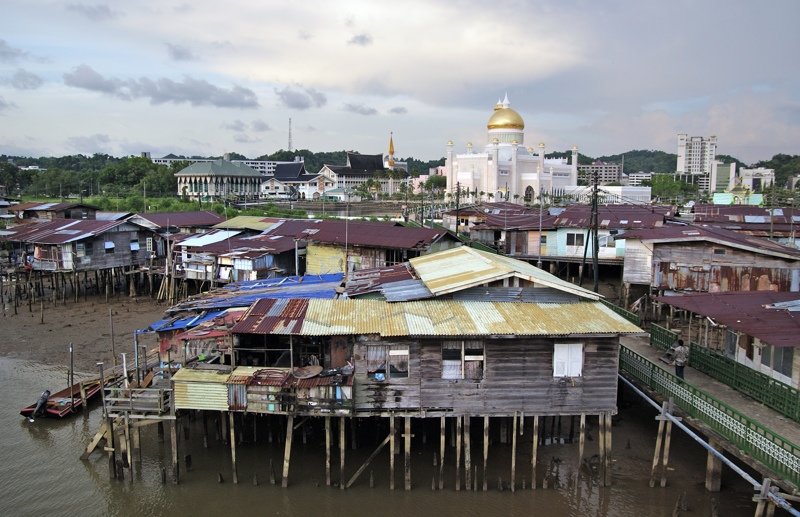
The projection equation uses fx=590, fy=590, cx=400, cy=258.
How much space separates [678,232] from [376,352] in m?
21.9

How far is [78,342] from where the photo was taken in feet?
99.6

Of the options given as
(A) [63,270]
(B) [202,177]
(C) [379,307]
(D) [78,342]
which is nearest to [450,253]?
(C) [379,307]

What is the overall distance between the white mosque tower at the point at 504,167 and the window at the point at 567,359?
7529 centimetres

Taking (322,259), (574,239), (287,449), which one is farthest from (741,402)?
(322,259)

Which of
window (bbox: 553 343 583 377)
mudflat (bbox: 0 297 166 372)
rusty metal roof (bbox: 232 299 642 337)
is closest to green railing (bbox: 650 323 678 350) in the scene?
rusty metal roof (bbox: 232 299 642 337)

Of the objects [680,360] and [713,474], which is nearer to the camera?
[713,474]

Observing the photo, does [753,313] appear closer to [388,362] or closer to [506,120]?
[388,362]

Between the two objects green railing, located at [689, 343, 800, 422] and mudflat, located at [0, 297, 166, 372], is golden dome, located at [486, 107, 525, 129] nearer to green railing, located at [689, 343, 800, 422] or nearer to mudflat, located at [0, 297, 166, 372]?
mudflat, located at [0, 297, 166, 372]

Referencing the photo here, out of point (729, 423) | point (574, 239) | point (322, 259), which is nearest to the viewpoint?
point (729, 423)

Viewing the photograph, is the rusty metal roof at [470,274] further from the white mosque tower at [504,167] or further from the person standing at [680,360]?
the white mosque tower at [504,167]

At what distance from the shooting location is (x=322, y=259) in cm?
3744

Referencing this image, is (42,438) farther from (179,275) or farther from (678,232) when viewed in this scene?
(678,232)

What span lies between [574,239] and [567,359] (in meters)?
24.8

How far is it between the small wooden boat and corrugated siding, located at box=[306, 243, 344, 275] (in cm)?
1640
